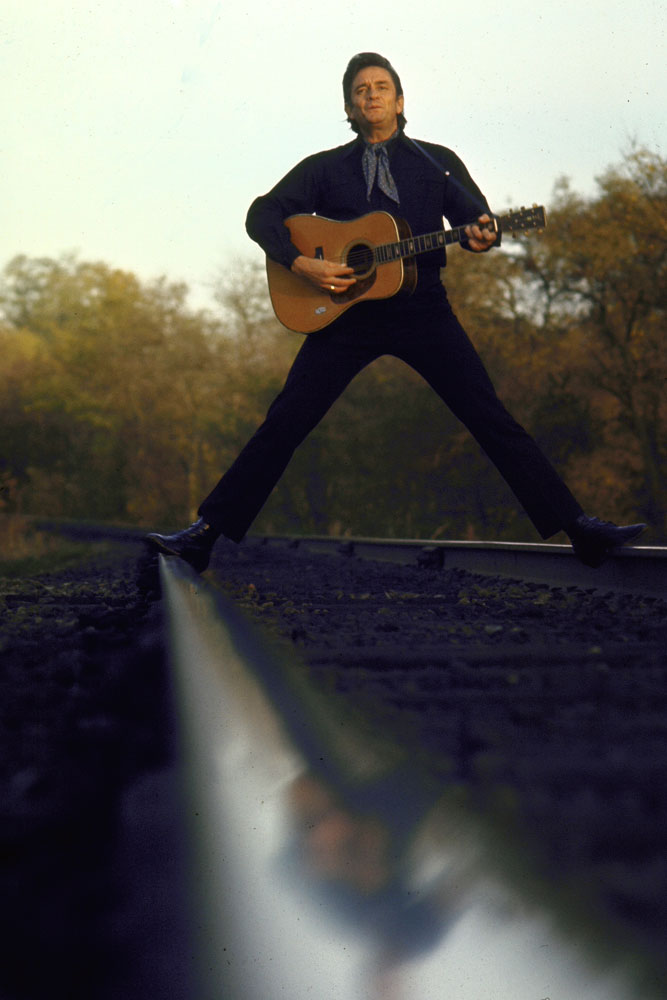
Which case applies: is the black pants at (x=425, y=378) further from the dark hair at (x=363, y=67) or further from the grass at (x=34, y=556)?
the grass at (x=34, y=556)

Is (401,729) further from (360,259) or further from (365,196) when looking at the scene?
(365,196)

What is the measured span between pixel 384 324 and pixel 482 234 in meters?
0.53

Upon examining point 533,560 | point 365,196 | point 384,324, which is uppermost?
point 365,196

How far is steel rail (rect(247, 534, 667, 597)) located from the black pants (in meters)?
0.35

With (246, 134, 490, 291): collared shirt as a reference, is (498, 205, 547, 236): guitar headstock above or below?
below

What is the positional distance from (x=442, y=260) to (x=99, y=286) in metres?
39.3

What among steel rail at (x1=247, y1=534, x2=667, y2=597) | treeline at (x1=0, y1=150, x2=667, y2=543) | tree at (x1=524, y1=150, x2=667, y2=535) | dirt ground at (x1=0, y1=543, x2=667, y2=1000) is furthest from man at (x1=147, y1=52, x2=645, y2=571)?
tree at (x1=524, y1=150, x2=667, y2=535)

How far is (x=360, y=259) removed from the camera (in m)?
4.64

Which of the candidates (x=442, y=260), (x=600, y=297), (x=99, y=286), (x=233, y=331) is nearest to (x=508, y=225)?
(x=442, y=260)

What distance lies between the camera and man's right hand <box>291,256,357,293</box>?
181 inches

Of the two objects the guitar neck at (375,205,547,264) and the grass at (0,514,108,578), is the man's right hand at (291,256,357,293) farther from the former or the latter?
the grass at (0,514,108,578)

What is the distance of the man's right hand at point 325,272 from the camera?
4.59 metres

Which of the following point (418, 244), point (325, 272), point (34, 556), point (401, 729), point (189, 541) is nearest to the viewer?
point (401, 729)

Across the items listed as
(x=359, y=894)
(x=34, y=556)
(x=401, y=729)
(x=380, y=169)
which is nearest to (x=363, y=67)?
(x=380, y=169)
